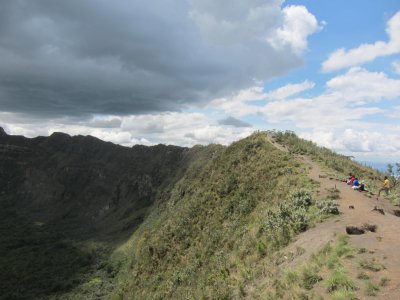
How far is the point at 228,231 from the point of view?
1236 inches

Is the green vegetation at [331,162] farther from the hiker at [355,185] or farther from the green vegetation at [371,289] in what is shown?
the green vegetation at [371,289]

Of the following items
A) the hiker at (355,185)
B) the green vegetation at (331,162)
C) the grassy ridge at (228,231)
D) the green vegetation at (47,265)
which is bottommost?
the green vegetation at (47,265)

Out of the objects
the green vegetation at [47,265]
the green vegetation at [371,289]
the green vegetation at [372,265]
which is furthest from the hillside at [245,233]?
the green vegetation at [371,289]

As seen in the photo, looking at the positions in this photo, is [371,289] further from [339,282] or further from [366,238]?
[366,238]

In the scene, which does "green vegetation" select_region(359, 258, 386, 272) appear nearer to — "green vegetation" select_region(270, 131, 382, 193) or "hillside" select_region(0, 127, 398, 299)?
"hillside" select_region(0, 127, 398, 299)

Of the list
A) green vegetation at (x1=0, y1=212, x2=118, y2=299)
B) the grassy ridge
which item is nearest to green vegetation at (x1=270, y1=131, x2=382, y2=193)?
the grassy ridge

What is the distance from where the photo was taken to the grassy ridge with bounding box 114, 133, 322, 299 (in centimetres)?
2206

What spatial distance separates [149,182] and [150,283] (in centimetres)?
12744

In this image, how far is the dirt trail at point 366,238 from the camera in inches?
521

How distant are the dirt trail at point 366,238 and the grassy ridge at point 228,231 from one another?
2130 mm

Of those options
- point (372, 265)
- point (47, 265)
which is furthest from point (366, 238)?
point (47, 265)

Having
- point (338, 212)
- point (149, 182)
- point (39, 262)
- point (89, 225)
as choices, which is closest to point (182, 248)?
point (338, 212)

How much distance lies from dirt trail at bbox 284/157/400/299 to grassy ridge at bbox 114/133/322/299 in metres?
2.13

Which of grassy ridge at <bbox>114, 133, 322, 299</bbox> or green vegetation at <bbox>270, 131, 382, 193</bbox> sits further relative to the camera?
green vegetation at <bbox>270, 131, 382, 193</bbox>
